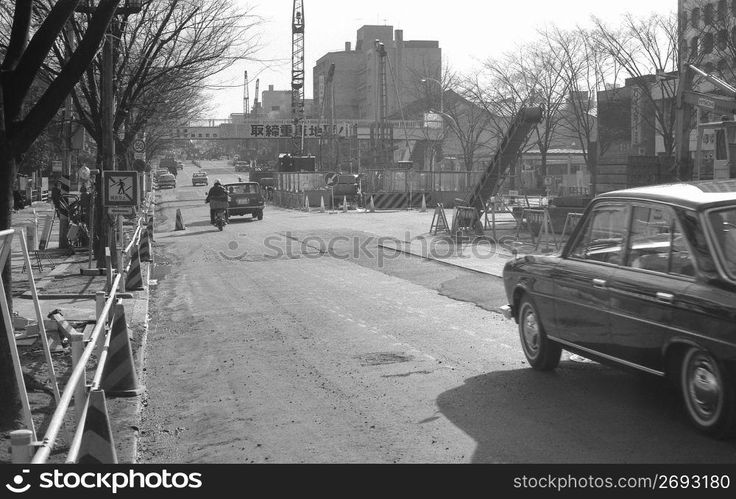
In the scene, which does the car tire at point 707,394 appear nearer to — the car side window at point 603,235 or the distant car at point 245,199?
the car side window at point 603,235

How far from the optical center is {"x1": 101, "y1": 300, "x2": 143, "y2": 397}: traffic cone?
877 centimetres

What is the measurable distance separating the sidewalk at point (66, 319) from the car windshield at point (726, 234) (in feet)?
14.0

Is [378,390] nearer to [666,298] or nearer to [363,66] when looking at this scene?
[666,298]

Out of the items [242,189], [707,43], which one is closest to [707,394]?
[242,189]

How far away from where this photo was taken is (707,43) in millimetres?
42406

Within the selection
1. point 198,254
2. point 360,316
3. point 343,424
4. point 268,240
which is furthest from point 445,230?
point 343,424

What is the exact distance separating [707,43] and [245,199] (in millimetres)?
21351

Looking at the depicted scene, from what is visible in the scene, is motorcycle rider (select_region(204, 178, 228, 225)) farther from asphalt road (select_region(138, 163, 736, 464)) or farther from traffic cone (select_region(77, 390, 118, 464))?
traffic cone (select_region(77, 390, 118, 464))

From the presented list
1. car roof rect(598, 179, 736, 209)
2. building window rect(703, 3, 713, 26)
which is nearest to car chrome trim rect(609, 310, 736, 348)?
car roof rect(598, 179, 736, 209)
